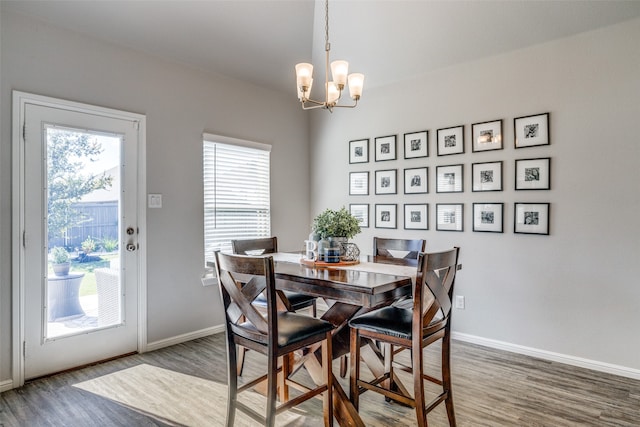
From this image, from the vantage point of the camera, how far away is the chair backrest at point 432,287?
1.86 meters

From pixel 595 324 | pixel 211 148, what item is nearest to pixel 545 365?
pixel 595 324

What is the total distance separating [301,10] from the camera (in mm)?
3361

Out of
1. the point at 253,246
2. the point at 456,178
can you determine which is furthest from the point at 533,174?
the point at 253,246

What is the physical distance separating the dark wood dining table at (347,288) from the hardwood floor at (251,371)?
0.78ft

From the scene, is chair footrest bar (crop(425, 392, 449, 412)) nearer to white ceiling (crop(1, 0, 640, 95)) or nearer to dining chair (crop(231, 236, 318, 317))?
dining chair (crop(231, 236, 318, 317))

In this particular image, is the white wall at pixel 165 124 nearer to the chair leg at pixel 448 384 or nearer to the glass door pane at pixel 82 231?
the glass door pane at pixel 82 231

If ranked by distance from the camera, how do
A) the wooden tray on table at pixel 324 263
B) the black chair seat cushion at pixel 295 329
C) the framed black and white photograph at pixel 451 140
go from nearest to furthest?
the black chair seat cushion at pixel 295 329, the wooden tray on table at pixel 324 263, the framed black and white photograph at pixel 451 140

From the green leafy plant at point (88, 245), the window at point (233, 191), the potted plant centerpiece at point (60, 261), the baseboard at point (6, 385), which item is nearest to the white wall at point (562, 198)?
the window at point (233, 191)

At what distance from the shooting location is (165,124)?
350 centimetres

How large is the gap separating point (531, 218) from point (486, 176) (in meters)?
0.52

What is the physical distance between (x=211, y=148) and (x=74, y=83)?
1250 mm

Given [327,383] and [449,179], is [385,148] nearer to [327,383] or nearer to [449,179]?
[449,179]

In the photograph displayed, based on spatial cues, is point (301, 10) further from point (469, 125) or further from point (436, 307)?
point (436, 307)

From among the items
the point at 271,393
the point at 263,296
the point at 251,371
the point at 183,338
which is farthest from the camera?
the point at 183,338
